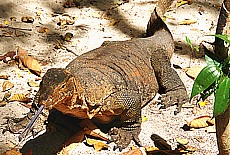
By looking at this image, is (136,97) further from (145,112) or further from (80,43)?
(80,43)

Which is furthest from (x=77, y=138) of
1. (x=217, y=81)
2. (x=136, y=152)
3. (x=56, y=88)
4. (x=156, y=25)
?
(x=156, y=25)

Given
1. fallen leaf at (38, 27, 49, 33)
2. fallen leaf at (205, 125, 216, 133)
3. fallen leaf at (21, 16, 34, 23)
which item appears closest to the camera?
fallen leaf at (205, 125, 216, 133)

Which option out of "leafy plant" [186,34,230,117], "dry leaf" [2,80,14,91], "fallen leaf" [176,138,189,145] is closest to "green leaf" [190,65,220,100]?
"leafy plant" [186,34,230,117]

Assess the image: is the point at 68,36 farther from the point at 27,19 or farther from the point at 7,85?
Result: the point at 7,85

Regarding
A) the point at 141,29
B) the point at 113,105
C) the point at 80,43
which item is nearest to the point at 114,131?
the point at 113,105

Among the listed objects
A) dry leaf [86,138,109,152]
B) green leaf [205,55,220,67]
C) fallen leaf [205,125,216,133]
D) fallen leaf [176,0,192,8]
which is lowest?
dry leaf [86,138,109,152]

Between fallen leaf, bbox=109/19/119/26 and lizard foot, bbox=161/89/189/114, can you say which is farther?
fallen leaf, bbox=109/19/119/26

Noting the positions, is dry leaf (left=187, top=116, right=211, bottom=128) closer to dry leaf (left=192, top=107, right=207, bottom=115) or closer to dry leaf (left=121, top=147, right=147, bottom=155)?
dry leaf (left=192, top=107, right=207, bottom=115)

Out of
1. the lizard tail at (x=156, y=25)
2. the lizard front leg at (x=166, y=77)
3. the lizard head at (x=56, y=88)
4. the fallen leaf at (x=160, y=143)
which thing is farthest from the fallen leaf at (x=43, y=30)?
the lizard head at (x=56, y=88)
